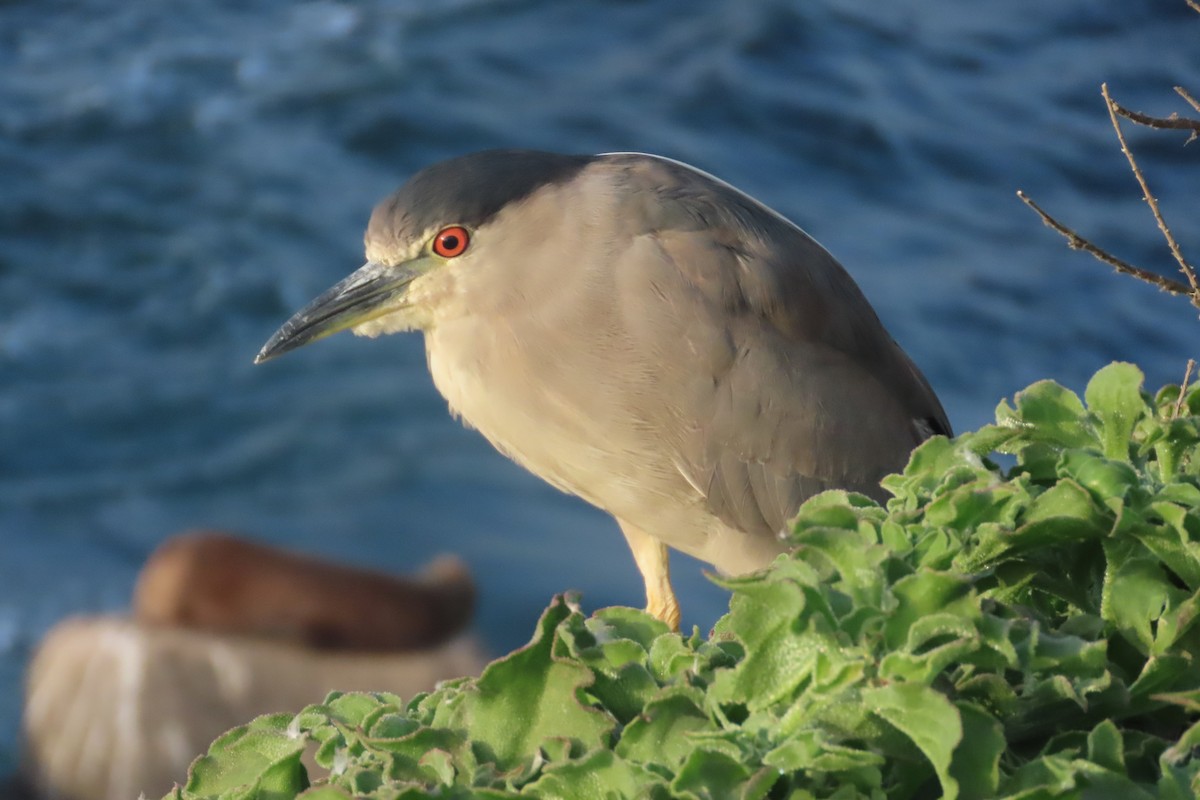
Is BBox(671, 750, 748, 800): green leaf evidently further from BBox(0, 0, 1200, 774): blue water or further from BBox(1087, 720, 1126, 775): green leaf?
BBox(0, 0, 1200, 774): blue water

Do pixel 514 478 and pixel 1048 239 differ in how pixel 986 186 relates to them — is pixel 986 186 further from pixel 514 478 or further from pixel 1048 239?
pixel 514 478

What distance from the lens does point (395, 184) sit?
10.8 m

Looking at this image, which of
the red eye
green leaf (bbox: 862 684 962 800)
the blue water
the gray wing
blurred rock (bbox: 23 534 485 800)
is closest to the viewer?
green leaf (bbox: 862 684 962 800)

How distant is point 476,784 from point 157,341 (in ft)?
31.5

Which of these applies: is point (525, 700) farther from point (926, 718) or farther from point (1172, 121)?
point (1172, 121)

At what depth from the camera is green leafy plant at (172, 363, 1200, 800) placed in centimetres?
106

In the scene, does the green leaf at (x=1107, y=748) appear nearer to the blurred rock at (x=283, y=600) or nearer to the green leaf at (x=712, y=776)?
the green leaf at (x=712, y=776)

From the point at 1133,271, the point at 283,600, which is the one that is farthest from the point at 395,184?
the point at 1133,271

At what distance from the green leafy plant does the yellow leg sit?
7.41 ft

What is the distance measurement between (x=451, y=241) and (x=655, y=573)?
98cm

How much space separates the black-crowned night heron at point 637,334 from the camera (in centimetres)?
325

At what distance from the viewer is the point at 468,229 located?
340 centimetres

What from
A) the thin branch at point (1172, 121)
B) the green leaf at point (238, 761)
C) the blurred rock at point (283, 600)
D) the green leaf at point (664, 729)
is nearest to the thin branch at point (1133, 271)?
the thin branch at point (1172, 121)

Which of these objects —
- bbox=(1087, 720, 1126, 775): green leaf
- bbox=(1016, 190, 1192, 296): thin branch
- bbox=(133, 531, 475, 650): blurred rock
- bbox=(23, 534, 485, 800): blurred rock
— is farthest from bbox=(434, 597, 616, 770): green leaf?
bbox=(133, 531, 475, 650): blurred rock
